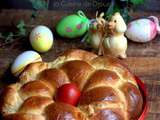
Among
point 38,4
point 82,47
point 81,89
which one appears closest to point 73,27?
point 82,47

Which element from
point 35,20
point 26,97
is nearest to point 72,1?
point 35,20

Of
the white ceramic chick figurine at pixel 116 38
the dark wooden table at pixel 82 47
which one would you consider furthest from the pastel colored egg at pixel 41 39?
the white ceramic chick figurine at pixel 116 38

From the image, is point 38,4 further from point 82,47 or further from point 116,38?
point 116,38

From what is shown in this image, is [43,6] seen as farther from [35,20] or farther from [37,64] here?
[37,64]

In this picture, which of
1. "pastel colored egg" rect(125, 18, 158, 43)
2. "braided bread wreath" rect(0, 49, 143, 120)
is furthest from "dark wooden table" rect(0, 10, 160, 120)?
"braided bread wreath" rect(0, 49, 143, 120)

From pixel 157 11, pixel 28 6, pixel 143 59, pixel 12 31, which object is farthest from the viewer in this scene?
pixel 28 6

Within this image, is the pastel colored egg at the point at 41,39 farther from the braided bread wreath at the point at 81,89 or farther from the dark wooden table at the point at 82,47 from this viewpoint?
the braided bread wreath at the point at 81,89

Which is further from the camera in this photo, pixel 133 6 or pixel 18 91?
pixel 133 6
